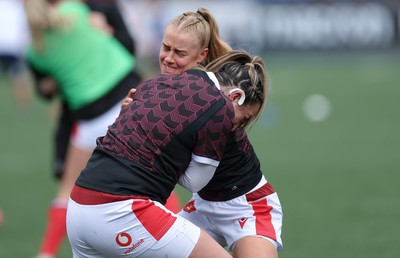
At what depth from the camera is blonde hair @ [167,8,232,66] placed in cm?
413

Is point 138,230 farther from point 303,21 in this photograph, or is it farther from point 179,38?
point 303,21

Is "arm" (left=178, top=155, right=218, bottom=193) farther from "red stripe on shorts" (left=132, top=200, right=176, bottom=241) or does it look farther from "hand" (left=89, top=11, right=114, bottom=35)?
"hand" (left=89, top=11, right=114, bottom=35)

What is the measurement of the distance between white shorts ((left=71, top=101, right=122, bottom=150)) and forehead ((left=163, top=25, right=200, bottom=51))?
1.96m

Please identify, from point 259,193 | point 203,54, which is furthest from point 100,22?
point 259,193

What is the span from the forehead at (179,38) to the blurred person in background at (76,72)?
78.7 inches

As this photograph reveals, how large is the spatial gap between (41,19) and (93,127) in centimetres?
79

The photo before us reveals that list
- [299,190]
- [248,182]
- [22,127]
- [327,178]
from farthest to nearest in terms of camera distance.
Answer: [22,127], [327,178], [299,190], [248,182]

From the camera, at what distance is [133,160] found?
144 inches

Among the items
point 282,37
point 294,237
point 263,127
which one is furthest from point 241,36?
point 294,237

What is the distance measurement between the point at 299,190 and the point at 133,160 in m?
4.73

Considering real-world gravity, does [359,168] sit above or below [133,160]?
below

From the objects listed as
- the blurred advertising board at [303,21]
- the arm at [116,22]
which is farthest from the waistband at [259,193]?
the blurred advertising board at [303,21]

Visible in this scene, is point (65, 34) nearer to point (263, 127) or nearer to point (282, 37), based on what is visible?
point (263, 127)

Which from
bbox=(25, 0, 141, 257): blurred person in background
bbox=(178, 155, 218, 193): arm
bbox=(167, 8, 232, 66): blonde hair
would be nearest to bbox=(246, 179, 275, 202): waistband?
bbox=(178, 155, 218, 193): arm
